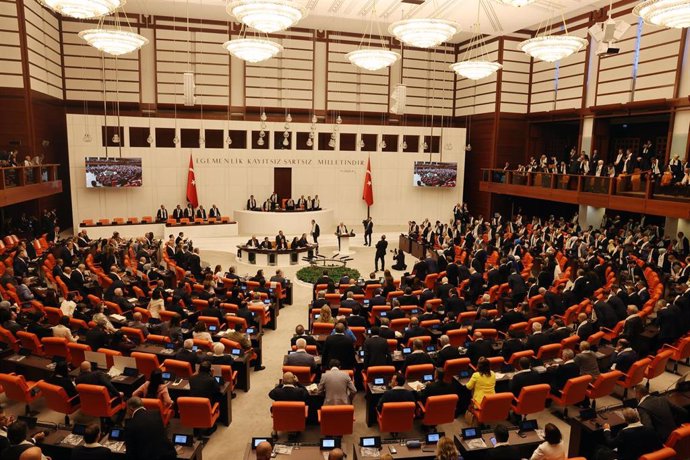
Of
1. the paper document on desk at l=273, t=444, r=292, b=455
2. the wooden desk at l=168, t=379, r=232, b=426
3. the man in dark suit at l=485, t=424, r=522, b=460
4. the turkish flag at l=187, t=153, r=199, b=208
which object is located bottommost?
the wooden desk at l=168, t=379, r=232, b=426

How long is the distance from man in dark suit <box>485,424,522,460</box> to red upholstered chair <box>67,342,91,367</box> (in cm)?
629

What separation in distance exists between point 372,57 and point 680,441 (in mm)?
10314

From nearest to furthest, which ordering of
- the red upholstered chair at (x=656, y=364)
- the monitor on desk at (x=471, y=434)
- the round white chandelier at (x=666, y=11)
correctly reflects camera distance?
the monitor on desk at (x=471, y=434) → the red upholstered chair at (x=656, y=364) → the round white chandelier at (x=666, y=11)

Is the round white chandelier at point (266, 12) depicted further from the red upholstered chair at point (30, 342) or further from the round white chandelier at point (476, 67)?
the red upholstered chair at point (30, 342)

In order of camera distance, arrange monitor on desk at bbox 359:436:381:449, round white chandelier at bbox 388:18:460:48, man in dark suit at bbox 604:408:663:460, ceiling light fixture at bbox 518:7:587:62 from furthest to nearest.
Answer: ceiling light fixture at bbox 518:7:587:62 < round white chandelier at bbox 388:18:460:48 < monitor on desk at bbox 359:436:381:449 < man in dark suit at bbox 604:408:663:460

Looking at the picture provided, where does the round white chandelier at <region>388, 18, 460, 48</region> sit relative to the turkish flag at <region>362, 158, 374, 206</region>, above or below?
above

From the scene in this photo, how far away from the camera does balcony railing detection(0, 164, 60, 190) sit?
50.5ft

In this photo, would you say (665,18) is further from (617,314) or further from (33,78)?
(33,78)

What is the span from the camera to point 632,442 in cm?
508

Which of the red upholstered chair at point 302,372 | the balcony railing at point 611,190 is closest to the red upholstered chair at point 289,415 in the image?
the red upholstered chair at point 302,372

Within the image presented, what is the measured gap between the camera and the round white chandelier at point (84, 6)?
30.4ft

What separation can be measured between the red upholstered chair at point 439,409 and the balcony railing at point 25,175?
586 inches

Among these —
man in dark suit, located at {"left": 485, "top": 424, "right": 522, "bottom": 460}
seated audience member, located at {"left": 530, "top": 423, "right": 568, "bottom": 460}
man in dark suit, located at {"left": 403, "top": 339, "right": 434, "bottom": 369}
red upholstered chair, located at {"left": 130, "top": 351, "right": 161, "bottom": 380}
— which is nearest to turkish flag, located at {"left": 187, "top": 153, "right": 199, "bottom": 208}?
red upholstered chair, located at {"left": 130, "top": 351, "right": 161, "bottom": 380}

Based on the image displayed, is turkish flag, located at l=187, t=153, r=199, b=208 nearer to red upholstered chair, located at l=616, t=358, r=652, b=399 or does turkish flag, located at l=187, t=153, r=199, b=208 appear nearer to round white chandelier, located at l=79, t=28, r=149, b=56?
round white chandelier, located at l=79, t=28, r=149, b=56
